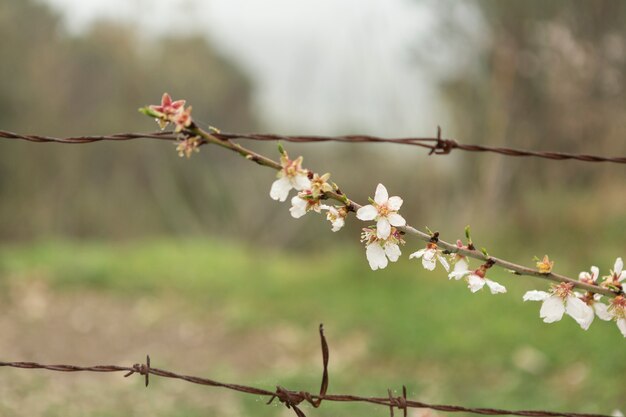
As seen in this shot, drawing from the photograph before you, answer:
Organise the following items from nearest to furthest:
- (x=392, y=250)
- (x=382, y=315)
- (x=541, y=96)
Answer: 1. (x=392, y=250)
2. (x=382, y=315)
3. (x=541, y=96)

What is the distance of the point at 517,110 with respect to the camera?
9.76 metres

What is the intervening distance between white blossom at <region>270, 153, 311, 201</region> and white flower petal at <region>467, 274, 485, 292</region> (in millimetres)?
344

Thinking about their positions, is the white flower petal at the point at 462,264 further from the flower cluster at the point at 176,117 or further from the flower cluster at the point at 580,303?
the flower cluster at the point at 176,117

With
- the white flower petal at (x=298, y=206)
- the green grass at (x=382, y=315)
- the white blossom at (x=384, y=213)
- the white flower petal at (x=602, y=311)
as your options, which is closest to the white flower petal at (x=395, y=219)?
the white blossom at (x=384, y=213)

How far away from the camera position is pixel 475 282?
Result: 1408 millimetres

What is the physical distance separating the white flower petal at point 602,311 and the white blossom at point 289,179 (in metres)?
0.60

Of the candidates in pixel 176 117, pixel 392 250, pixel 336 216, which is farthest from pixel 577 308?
pixel 176 117

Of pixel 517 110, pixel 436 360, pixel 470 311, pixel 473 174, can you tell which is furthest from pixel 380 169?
pixel 436 360

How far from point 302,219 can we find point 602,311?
9.44 m

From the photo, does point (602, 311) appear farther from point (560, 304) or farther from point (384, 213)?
point (384, 213)

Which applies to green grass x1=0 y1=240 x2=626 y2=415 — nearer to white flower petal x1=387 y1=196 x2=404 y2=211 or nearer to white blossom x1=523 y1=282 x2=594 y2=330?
white blossom x1=523 y1=282 x2=594 y2=330

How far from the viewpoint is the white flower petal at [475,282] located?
55.0 inches

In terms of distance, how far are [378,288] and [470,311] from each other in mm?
1431

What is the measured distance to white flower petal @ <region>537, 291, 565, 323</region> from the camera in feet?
4.61
